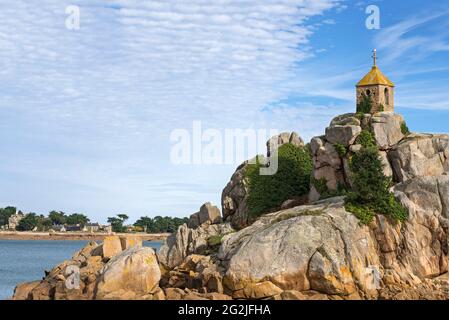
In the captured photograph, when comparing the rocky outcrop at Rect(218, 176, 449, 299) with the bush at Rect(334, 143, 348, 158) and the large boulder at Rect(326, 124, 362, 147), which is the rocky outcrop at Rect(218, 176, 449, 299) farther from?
the large boulder at Rect(326, 124, 362, 147)

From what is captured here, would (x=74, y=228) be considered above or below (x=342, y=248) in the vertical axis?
above

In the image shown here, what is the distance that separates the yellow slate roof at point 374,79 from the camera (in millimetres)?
52172

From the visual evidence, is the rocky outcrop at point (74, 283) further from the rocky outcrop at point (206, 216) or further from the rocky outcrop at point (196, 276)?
the rocky outcrop at point (206, 216)

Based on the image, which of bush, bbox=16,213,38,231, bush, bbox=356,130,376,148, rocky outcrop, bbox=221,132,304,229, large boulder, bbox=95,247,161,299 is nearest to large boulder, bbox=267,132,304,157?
rocky outcrop, bbox=221,132,304,229

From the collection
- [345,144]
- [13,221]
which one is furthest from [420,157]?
[13,221]

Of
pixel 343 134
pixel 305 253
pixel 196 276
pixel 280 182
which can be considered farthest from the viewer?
pixel 280 182

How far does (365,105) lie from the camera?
51906 mm

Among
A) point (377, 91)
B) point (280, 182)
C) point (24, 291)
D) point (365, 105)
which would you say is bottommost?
point (24, 291)

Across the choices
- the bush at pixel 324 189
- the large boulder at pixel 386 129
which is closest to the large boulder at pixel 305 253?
the bush at pixel 324 189

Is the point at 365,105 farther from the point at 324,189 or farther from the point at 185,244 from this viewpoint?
the point at 185,244

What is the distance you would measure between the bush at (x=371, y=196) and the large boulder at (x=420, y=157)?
2.16 m

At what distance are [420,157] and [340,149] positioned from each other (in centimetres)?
502

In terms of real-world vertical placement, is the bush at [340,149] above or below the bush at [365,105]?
below
